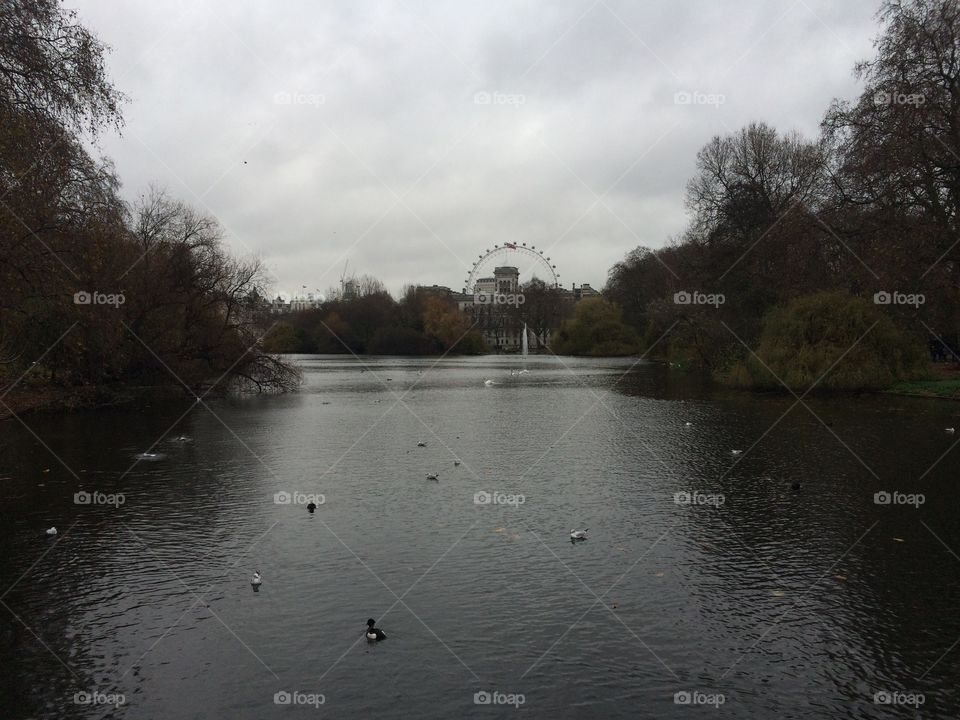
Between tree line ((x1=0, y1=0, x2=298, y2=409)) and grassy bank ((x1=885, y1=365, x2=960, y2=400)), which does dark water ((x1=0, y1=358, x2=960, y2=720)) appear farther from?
grassy bank ((x1=885, y1=365, x2=960, y2=400))

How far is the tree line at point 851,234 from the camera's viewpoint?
23.7 metres

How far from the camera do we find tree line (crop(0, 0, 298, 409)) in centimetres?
1189

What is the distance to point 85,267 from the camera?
1725 centimetres

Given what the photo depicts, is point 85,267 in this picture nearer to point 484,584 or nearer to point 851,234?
point 484,584

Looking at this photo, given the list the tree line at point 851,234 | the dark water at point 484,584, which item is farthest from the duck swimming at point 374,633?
the tree line at point 851,234

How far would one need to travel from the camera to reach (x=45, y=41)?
12086mm

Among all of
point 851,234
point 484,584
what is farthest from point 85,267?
point 851,234

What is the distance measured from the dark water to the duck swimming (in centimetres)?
12

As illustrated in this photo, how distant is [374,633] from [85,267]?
1446 centimetres

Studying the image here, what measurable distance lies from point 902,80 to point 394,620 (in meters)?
25.5

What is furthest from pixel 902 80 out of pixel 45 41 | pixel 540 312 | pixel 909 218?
pixel 540 312

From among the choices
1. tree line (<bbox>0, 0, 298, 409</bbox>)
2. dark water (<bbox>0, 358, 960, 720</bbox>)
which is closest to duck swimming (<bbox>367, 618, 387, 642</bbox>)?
dark water (<bbox>0, 358, 960, 720</bbox>)

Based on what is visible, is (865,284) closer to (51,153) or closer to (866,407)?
(866,407)

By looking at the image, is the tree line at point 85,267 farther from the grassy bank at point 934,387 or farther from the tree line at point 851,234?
the grassy bank at point 934,387
